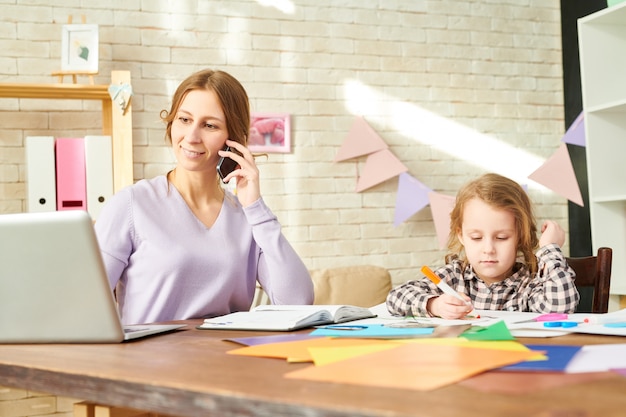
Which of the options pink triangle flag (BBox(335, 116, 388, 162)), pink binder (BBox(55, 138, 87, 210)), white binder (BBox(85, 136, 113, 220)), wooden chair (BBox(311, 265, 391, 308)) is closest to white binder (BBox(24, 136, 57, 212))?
pink binder (BBox(55, 138, 87, 210))

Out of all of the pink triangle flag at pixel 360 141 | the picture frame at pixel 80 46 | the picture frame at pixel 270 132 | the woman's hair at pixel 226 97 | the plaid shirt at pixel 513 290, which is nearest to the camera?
the plaid shirt at pixel 513 290

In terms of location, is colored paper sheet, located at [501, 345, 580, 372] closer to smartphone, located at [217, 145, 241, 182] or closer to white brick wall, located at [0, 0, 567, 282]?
smartphone, located at [217, 145, 241, 182]

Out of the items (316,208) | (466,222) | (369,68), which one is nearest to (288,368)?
(466,222)

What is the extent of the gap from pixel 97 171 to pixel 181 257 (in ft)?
5.29

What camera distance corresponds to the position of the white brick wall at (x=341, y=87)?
3514 mm

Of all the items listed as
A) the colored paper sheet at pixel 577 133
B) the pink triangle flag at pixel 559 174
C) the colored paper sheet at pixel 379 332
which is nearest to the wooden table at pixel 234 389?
the colored paper sheet at pixel 379 332

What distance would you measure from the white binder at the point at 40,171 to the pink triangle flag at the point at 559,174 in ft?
7.63

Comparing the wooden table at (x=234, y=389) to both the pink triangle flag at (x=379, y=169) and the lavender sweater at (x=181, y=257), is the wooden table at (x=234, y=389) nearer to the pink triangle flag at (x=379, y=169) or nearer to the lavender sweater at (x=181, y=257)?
the lavender sweater at (x=181, y=257)

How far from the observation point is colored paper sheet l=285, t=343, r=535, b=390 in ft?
2.57

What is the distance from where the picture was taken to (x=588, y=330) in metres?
1.19

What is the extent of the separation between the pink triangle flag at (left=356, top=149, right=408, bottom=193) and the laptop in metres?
2.70

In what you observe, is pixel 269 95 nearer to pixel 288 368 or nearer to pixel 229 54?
pixel 229 54

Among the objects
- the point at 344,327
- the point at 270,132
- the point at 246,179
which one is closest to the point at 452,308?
the point at 344,327

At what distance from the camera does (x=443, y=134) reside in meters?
4.09
